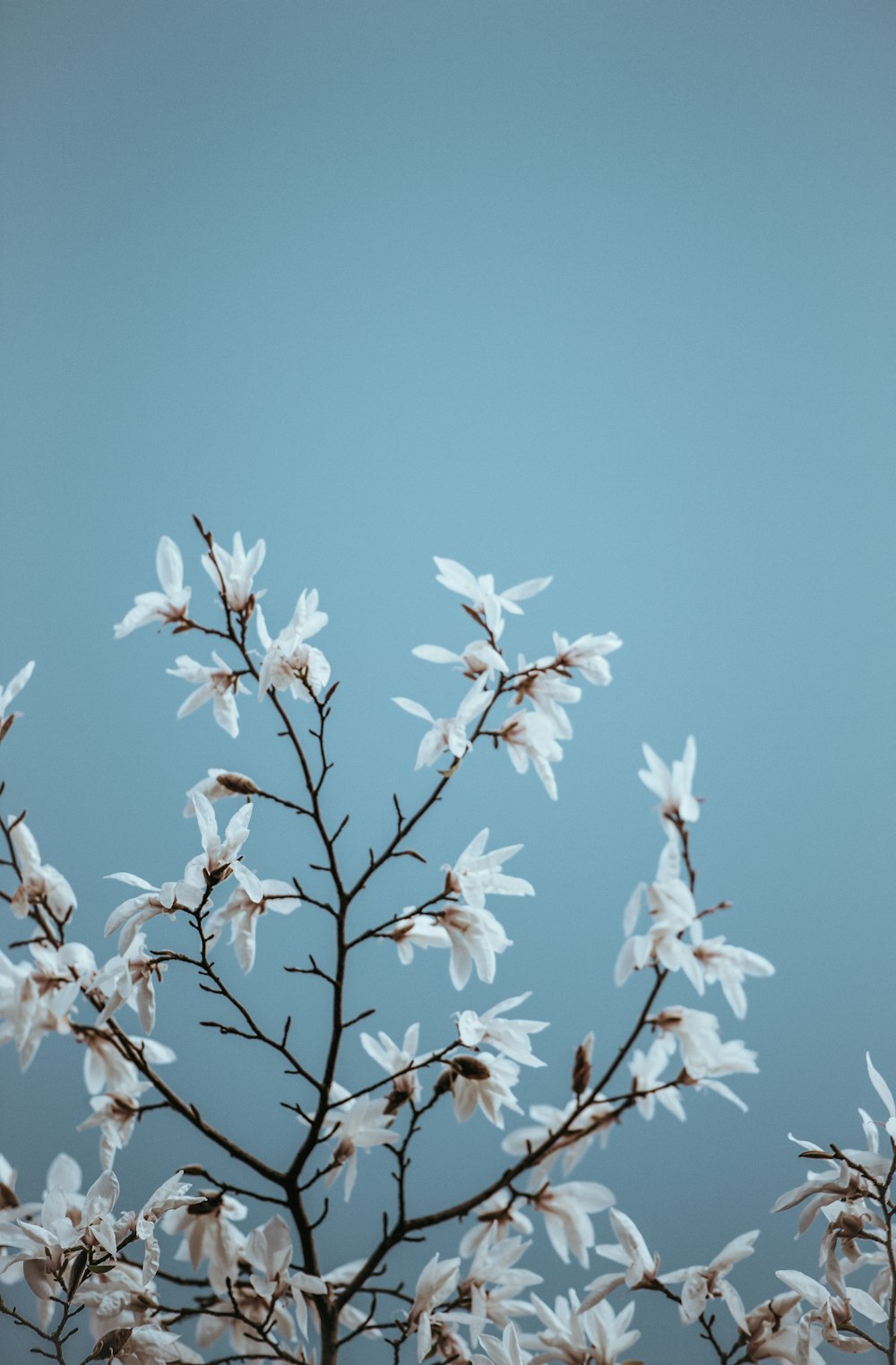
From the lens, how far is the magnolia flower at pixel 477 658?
3.09 ft

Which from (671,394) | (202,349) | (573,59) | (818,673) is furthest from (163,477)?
(818,673)

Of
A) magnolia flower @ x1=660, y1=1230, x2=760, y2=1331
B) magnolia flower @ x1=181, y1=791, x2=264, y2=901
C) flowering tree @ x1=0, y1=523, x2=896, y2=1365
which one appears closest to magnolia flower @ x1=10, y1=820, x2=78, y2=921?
flowering tree @ x1=0, y1=523, x2=896, y2=1365

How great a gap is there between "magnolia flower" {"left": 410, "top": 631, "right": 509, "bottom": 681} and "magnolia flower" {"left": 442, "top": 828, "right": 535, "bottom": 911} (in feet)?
0.46

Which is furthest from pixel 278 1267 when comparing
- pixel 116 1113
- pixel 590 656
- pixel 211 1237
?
pixel 590 656

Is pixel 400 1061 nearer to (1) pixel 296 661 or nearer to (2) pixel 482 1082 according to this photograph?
(2) pixel 482 1082

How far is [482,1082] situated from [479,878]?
0.55ft

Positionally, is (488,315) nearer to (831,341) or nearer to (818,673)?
(831,341)

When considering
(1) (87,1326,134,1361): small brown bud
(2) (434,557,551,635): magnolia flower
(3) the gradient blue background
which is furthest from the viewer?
(3) the gradient blue background

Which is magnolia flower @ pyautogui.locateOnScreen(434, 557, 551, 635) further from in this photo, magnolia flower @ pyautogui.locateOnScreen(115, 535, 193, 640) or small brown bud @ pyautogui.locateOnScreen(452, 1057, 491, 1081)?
small brown bud @ pyautogui.locateOnScreen(452, 1057, 491, 1081)

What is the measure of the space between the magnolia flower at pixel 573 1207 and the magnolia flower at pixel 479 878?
26 centimetres

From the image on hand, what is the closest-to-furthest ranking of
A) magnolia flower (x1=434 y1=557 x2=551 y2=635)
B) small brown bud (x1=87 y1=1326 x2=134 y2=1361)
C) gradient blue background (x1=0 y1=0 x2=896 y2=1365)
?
small brown bud (x1=87 y1=1326 x2=134 y2=1361)
magnolia flower (x1=434 y1=557 x2=551 y2=635)
gradient blue background (x1=0 y1=0 x2=896 y2=1365)

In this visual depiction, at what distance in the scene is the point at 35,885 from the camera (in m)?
0.91

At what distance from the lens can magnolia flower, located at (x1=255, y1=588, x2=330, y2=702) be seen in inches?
36.9

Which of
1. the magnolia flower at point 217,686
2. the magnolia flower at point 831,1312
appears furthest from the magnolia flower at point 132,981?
the magnolia flower at point 831,1312
